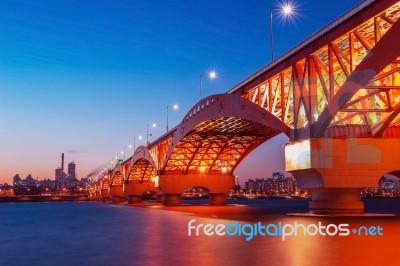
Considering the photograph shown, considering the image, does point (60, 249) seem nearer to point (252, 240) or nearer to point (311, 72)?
point (252, 240)

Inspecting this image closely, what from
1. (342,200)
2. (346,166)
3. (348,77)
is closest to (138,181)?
(342,200)

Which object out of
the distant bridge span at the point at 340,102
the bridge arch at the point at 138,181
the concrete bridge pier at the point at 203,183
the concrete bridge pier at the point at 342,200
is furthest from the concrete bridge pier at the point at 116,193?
the concrete bridge pier at the point at 342,200

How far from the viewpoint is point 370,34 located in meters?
33.6

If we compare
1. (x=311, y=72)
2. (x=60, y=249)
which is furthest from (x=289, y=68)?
(x=60, y=249)

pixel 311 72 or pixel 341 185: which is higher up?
pixel 311 72

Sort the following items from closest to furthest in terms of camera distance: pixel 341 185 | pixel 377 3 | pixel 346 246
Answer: pixel 346 246, pixel 377 3, pixel 341 185

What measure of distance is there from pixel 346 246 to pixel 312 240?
2.48 metres

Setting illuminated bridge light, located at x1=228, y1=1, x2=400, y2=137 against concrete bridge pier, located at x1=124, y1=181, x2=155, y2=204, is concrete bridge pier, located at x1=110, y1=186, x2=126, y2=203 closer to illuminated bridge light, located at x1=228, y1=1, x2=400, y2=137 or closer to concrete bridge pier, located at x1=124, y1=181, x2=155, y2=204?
concrete bridge pier, located at x1=124, y1=181, x2=155, y2=204

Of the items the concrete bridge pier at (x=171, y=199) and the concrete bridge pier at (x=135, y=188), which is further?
the concrete bridge pier at (x=135, y=188)

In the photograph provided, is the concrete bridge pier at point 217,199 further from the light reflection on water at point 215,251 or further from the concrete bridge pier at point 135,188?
the light reflection on water at point 215,251

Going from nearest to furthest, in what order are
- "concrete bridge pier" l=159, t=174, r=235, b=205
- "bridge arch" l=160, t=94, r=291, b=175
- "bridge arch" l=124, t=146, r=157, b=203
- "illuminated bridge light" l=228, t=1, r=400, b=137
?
"illuminated bridge light" l=228, t=1, r=400, b=137, "bridge arch" l=160, t=94, r=291, b=175, "concrete bridge pier" l=159, t=174, r=235, b=205, "bridge arch" l=124, t=146, r=157, b=203

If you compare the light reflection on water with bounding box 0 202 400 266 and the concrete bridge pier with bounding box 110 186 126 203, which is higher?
the concrete bridge pier with bounding box 110 186 126 203

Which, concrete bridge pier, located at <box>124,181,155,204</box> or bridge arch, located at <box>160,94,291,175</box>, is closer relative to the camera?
bridge arch, located at <box>160,94,291,175</box>

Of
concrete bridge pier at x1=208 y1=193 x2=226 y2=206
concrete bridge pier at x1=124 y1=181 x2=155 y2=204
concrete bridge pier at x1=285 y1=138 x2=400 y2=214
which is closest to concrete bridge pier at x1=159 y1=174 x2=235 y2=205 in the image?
concrete bridge pier at x1=208 y1=193 x2=226 y2=206
